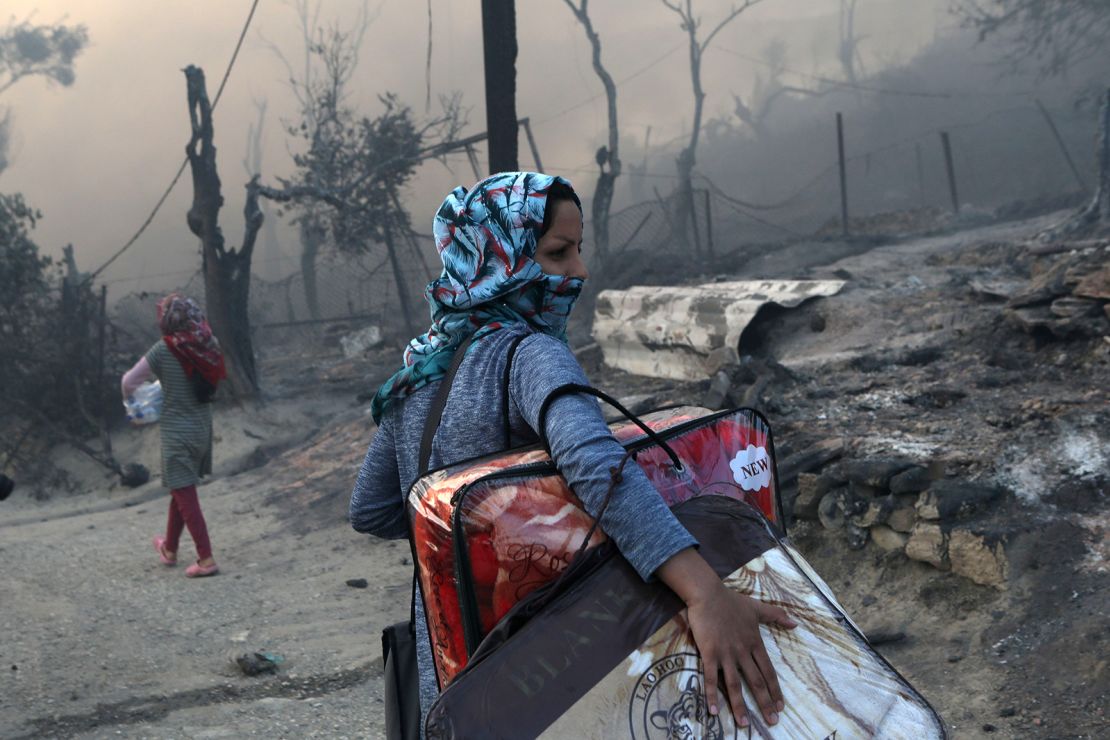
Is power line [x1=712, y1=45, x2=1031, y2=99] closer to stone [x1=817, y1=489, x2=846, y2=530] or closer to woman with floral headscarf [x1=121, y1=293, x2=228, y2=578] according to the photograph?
woman with floral headscarf [x1=121, y1=293, x2=228, y2=578]

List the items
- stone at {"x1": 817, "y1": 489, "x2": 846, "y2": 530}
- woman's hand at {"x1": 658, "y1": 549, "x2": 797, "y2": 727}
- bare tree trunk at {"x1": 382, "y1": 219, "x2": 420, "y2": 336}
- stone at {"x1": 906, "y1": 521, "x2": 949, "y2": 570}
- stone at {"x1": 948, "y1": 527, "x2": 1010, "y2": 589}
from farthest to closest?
bare tree trunk at {"x1": 382, "y1": 219, "x2": 420, "y2": 336} → stone at {"x1": 817, "y1": 489, "x2": 846, "y2": 530} → stone at {"x1": 906, "y1": 521, "x2": 949, "y2": 570} → stone at {"x1": 948, "y1": 527, "x2": 1010, "y2": 589} → woman's hand at {"x1": 658, "y1": 549, "x2": 797, "y2": 727}

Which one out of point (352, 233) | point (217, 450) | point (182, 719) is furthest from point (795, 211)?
point (182, 719)

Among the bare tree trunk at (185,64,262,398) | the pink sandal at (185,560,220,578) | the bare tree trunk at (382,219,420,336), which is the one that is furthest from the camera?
the bare tree trunk at (382,219,420,336)

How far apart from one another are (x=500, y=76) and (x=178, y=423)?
291 cm

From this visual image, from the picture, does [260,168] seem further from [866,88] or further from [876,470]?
[876,470]

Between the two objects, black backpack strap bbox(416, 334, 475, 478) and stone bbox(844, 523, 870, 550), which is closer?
black backpack strap bbox(416, 334, 475, 478)

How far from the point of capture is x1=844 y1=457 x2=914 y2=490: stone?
13.8 ft

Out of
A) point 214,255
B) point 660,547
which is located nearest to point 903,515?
point 660,547

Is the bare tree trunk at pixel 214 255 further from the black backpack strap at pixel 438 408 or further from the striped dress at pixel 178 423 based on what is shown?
the black backpack strap at pixel 438 408

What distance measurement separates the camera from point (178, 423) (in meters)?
5.79

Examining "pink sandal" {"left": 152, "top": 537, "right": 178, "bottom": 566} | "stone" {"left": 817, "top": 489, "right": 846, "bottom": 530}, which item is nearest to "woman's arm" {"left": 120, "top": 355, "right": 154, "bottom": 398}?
"pink sandal" {"left": 152, "top": 537, "right": 178, "bottom": 566}

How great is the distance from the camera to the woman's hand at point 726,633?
123 centimetres

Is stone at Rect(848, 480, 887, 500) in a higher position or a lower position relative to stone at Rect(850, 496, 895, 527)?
higher

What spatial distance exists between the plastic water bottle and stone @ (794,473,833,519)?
3626 mm
